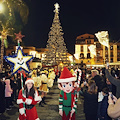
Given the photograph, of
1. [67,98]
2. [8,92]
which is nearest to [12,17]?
[8,92]

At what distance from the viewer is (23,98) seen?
16.4 ft

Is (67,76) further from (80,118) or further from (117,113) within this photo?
(117,113)

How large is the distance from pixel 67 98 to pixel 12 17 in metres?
15.4

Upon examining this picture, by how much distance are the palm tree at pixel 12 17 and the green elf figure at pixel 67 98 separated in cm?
1431

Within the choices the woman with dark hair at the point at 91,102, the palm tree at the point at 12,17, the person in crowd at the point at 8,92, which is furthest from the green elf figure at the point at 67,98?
the palm tree at the point at 12,17

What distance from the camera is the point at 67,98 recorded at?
A: 5.53 metres

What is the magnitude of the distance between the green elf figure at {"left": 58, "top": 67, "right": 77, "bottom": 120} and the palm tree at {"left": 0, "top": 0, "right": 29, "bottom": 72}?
14.3m

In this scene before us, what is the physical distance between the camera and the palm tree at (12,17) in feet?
59.3

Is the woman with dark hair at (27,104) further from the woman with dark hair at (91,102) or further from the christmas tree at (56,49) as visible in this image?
the christmas tree at (56,49)

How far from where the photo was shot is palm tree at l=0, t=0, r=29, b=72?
18078mm

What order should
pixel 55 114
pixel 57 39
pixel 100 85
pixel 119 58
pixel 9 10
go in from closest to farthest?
pixel 100 85, pixel 55 114, pixel 9 10, pixel 57 39, pixel 119 58

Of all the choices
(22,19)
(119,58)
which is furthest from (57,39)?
(119,58)

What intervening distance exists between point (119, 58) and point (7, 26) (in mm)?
51605

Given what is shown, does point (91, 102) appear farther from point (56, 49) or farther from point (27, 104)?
point (56, 49)
